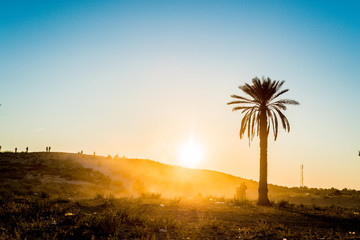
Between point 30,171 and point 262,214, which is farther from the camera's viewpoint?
point 30,171

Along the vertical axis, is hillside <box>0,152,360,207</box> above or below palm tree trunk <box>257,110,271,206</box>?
below

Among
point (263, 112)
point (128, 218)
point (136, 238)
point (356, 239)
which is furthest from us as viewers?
point (263, 112)

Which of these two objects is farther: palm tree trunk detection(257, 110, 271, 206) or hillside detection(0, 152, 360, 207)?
hillside detection(0, 152, 360, 207)

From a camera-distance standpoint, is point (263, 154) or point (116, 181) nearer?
point (263, 154)

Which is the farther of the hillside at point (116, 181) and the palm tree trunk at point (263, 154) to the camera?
the hillside at point (116, 181)

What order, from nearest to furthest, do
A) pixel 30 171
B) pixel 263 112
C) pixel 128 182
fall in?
pixel 263 112, pixel 30 171, pixel 128 182

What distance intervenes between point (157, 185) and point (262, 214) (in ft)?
122

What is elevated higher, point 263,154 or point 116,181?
point 263,154

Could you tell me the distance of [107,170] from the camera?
5734cm

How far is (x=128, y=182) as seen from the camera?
162 ft

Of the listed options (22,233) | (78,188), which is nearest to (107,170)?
(78,188)

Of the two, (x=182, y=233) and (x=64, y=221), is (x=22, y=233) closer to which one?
(x=64, y=221)

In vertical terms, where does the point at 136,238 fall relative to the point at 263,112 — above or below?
below

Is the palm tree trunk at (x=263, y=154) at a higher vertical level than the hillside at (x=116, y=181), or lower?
higher
